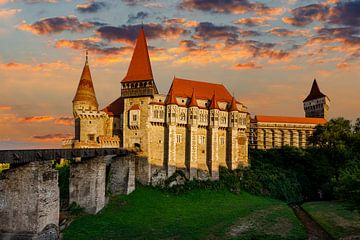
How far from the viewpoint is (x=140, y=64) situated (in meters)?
57.5

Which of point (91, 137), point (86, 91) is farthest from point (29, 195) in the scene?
point (86, 91)

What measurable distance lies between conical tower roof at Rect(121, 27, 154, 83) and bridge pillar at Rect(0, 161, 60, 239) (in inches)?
1163

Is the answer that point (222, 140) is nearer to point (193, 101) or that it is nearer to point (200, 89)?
point (193, 101)

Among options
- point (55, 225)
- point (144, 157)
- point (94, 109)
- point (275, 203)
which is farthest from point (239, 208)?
point (94, 109)

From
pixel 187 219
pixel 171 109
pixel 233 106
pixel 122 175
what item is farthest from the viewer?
pixel 233 106

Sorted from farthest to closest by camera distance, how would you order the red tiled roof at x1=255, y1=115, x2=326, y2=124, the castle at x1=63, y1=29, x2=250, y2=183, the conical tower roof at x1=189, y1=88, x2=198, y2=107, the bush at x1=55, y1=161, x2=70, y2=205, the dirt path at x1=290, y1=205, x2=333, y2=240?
the red tiled roof at x1=255, y1=115, x2=326, y2=124
the conical tower roof at x1=189, y1=88, x2=198, y2=107
the castle at x1=63, y1=29, x2=250, y2=183
the bush at x1=55, y1=161, x2=70, y2=205
the dirt path at x1=290, y1=205, x2=333, y2=240

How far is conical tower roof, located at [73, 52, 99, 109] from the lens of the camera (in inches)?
2340

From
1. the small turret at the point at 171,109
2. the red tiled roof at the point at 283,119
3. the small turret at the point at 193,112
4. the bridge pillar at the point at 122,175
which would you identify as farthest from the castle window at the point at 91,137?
the red tiled roof at the point at 283,119

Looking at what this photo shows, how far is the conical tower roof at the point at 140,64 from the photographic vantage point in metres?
55.9

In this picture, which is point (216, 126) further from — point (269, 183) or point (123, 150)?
point (123, 150)

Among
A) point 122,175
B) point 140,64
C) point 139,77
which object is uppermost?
point 140,64

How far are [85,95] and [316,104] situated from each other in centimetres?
5454

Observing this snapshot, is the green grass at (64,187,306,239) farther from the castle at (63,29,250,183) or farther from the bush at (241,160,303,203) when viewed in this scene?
the castle at (63,29,250,183)

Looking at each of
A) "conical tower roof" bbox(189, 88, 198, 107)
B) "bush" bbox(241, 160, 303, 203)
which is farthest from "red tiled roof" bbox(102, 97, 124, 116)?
"bush" bbox(241, 160, 303, 203)
